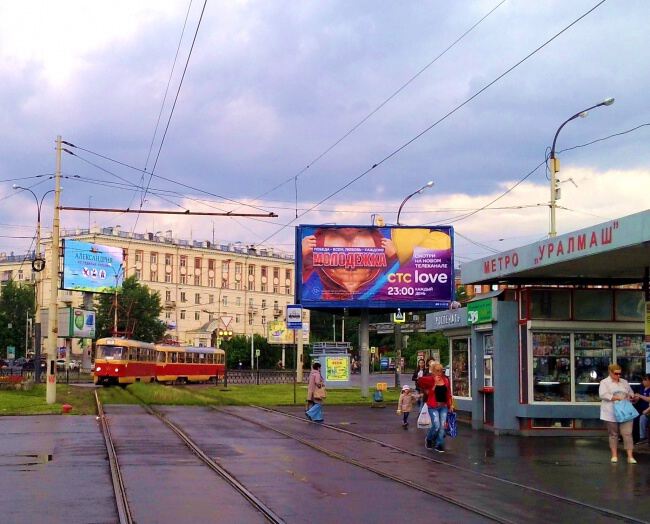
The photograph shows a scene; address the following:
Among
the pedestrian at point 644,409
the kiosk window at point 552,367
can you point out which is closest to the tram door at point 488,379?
the kiosk window at point 552,367

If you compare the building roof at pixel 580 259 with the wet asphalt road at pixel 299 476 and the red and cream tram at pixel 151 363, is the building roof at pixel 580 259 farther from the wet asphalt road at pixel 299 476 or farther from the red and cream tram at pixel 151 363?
the red and cream tram at pixel 151 363

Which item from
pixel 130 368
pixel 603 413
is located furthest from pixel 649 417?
pixel 130 368

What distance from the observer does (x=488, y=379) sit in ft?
79.8

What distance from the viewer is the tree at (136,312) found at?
358 ft

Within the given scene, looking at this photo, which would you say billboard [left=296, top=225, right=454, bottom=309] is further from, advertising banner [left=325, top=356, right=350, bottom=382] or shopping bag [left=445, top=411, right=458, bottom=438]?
Answer: shopping bag [left=445, top=411, right=458, bottom=438]

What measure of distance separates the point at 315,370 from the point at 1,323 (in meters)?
104

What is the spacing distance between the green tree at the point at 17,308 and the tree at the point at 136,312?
19.8 metres

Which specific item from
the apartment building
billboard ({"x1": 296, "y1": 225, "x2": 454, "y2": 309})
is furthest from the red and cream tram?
the apartment building

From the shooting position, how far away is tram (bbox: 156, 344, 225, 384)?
6600 cm

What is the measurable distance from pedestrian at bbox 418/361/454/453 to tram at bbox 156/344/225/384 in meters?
47.8

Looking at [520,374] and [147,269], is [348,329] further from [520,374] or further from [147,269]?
[520,374]

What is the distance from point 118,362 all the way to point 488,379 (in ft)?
123

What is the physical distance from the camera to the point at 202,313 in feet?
422

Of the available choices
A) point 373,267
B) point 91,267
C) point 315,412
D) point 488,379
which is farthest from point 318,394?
point 91,267
